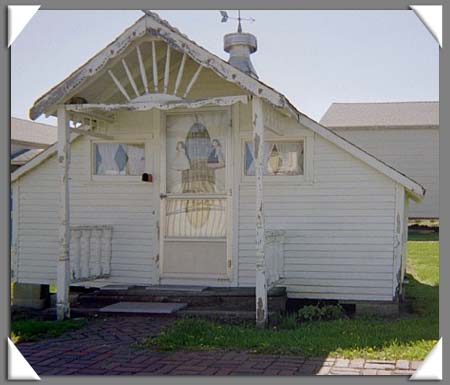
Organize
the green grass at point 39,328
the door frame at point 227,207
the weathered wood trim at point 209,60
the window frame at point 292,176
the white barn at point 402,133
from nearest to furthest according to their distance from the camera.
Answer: the green grass at point 39,328 → the weathered wood trim at point 209,60 → the window frame at point 292,176 → the door frame at point 227,207 → the white barn at point 402,133

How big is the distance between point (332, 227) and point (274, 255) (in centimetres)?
94

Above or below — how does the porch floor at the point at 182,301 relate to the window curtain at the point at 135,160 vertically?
below

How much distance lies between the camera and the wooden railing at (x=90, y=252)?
27.8ft

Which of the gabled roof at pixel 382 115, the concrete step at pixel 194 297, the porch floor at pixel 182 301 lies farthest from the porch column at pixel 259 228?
the gabled roof at pixel 382 115

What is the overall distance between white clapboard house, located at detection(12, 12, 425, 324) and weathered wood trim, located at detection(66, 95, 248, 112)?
0.04 m

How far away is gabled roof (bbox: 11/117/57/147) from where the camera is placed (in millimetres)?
11305

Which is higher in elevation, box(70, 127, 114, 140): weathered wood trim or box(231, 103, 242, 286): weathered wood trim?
box(70, 127, 114, 140): weathered wood trim

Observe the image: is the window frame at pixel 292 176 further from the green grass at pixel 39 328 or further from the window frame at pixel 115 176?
the green grass at pixel 39 328

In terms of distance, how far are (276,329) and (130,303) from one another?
2093mm

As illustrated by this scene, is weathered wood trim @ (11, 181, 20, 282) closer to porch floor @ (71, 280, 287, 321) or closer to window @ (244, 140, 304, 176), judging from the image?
porch floor @ (71, 280, 287, 321)

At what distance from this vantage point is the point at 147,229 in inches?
358

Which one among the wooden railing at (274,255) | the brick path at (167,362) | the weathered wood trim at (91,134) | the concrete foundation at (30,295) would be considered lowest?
the brick path at (167,362)

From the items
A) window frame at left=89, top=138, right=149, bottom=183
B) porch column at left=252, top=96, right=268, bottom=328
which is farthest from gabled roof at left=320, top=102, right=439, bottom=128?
porch column at left=252, top=96, right=268, bottom=328

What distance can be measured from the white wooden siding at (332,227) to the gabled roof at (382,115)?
26.0ft
